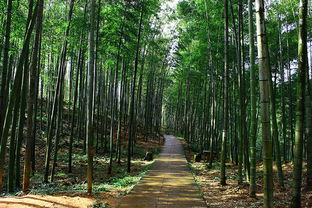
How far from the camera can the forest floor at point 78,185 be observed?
4.55 m

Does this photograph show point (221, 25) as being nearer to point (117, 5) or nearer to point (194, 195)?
point (117, 5)

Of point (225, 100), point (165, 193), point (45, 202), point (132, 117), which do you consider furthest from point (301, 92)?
point (132, 117)

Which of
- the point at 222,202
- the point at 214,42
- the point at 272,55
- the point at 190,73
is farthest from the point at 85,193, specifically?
the point at 190,73

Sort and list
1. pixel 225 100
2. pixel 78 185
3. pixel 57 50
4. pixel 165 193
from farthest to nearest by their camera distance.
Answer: pixel 57 50, pixel 78 185, pixel 225 100, pixel 165 193

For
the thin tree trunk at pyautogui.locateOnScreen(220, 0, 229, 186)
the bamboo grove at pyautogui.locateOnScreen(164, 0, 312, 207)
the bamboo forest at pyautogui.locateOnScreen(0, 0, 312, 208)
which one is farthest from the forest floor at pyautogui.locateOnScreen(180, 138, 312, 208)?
the thin tree trunk at pyautogui.locateOnScreen(220, 0, 229, 186)

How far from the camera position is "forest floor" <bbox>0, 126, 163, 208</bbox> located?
14.9 ft

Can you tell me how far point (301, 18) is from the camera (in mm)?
3727

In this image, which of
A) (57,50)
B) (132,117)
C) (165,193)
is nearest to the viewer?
(165,193)

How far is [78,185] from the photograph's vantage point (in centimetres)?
722

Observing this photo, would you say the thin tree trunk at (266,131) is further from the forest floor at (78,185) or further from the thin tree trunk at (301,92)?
the forest floor at (78,185)

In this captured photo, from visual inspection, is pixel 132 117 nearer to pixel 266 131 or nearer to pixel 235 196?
pixel 235 196

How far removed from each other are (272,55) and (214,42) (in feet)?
15.1

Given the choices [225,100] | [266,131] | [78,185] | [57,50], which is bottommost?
[78,185]

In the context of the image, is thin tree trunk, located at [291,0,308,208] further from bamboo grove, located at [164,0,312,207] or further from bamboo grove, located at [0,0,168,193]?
bamboo grove, located at [0,0,168,193]
